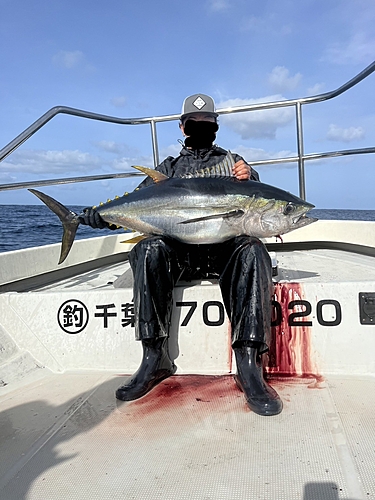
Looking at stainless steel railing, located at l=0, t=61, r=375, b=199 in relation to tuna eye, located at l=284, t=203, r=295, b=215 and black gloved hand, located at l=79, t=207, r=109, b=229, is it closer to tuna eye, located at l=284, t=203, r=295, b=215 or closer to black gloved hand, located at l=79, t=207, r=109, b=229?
black gloved hand, located at l=79, t=207, r=109, b=229

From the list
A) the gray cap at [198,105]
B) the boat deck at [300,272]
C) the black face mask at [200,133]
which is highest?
the gray cap at [198,105]

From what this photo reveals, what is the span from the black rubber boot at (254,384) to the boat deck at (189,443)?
43mm

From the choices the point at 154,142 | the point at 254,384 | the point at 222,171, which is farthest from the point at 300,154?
the point at 254,384

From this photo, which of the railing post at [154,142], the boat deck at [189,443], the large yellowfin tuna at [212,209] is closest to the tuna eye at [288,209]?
the large yellowfin tuna at [212,209]

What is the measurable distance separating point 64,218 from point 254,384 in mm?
1615

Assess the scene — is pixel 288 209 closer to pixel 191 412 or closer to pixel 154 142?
pixel 191 412

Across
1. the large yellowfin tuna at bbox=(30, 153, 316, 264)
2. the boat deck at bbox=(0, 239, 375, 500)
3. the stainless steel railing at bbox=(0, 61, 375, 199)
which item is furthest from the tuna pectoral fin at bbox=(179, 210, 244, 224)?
the stainless steel railing at bbox=(0, 61, 375, 199)

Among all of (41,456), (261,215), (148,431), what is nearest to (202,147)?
(261,215)

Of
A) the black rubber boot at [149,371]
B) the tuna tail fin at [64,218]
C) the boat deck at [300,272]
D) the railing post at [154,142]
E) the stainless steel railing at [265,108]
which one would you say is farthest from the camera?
the railing post at [154,142]

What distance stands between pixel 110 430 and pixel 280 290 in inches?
47.8

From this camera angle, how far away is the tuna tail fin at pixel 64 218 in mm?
2637

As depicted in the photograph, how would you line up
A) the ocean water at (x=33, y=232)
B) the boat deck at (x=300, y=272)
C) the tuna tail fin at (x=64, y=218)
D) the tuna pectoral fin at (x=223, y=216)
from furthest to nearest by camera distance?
the ocean water at (x=33, y=232), the boat deck at (x=300, y=272), the tuna tail fin at (x=64, y=218), the tuna pectoral fin at (x=223, y=216)

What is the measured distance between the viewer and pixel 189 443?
1.56m

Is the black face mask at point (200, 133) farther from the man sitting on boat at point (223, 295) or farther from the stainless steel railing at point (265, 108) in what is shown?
the stainless steel railing at point (265, 108)
